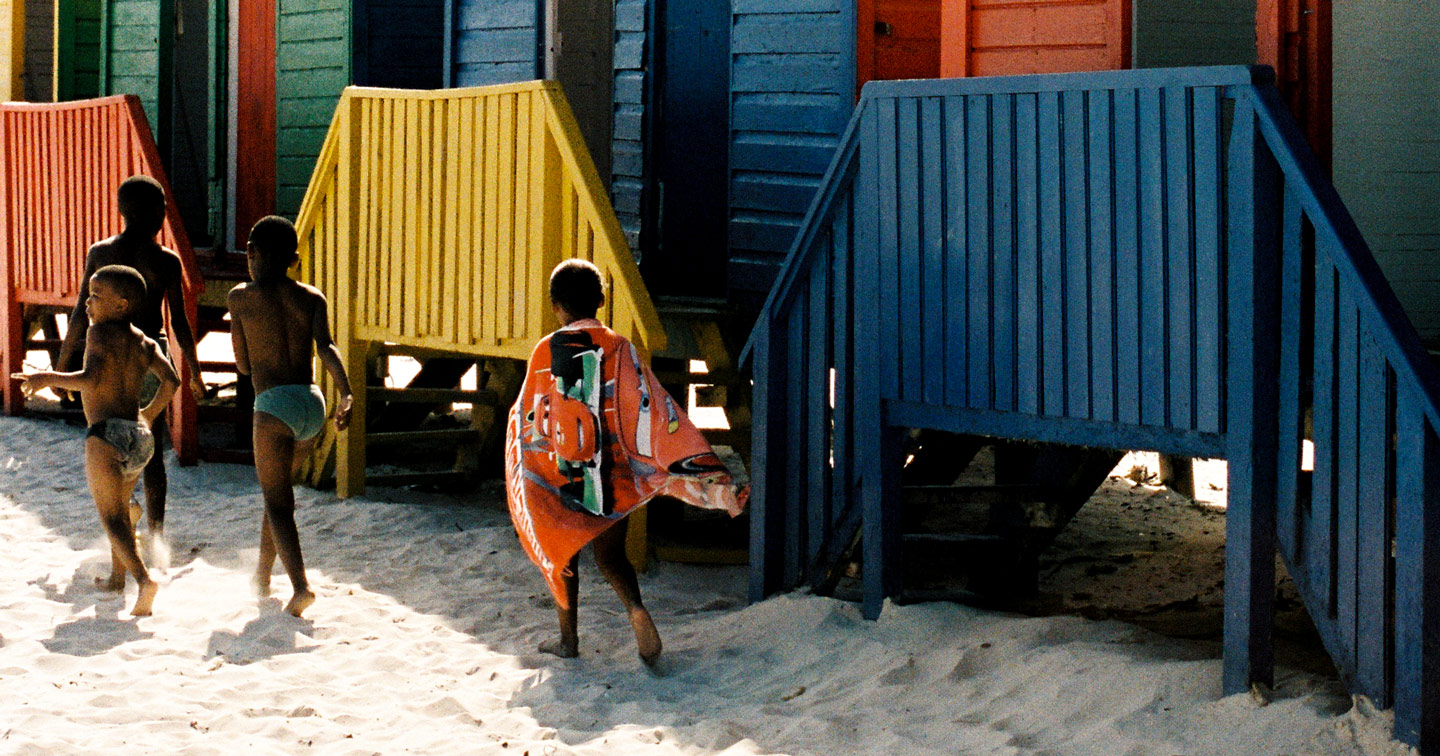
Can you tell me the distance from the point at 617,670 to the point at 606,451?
0.75 metres

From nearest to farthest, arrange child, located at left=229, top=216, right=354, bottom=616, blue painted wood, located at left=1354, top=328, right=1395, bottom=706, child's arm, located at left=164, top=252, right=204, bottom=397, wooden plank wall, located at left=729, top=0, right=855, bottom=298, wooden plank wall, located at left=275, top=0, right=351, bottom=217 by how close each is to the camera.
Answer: blue painted wood, located at left=1354, top=328, right=1395, bottom=706 < child, located at left=229, top=216, right=354, bottom=616 < child's arm, located at left=164, top=252, right=204, bottom=397 < wooden plank wall, located at left=729, top=0, right=855, bottom=298 < wooden plank wall, located at left=275, top=0, right=351, bottom=217

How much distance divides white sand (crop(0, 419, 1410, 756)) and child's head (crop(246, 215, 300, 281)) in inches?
49.4

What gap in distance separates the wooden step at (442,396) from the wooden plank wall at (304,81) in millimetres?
2893

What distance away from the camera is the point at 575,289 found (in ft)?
17.8

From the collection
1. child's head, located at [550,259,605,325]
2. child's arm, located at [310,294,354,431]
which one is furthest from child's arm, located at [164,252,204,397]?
child's head, located at [550,259,605,325]

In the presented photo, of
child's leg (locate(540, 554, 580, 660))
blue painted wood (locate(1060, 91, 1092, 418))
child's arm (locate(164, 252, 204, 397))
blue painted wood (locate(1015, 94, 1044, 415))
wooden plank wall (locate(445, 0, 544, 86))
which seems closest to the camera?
blue painted wood (locate(1060, 91, 1092, 418))

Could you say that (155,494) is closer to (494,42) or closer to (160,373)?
(160,373)

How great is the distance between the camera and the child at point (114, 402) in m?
5.99

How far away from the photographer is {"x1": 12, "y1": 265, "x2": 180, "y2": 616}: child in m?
5.99

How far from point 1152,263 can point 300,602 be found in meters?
3.27

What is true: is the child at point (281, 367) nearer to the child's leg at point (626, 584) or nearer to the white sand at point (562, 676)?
the white sand at point (562, 676)

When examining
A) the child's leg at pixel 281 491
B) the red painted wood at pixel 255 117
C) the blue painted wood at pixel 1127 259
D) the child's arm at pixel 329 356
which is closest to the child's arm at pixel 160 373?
the child's leg at pixel 281 491

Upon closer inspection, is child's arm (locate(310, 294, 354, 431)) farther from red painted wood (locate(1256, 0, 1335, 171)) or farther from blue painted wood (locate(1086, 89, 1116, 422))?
red painted wood (locate(1256, 0, 1335, 171))

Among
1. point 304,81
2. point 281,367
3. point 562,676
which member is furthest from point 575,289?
point 304,81
